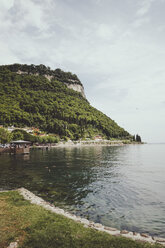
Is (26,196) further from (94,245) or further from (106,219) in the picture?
(94,245)

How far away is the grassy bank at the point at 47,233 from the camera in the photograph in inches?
322

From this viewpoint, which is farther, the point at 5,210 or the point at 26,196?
the point at 26,196

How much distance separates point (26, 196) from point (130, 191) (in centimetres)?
1285

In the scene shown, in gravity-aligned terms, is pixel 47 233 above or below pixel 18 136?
below

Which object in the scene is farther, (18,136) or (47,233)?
(18,136)

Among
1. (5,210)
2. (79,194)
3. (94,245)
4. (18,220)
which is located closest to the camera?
(94,245)

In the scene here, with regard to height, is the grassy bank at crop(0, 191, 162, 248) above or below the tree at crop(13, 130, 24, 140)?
below

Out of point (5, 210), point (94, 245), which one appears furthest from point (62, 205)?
point (94, 245)

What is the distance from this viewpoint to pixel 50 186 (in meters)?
22.6

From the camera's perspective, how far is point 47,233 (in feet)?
29.8

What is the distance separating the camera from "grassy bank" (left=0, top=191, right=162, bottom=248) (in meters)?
8.17

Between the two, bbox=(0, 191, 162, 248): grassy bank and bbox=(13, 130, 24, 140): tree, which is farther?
bbox=(13, 130, 24, 140): tree

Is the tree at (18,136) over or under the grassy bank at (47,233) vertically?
over

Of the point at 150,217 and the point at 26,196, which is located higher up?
the point at 26,196
